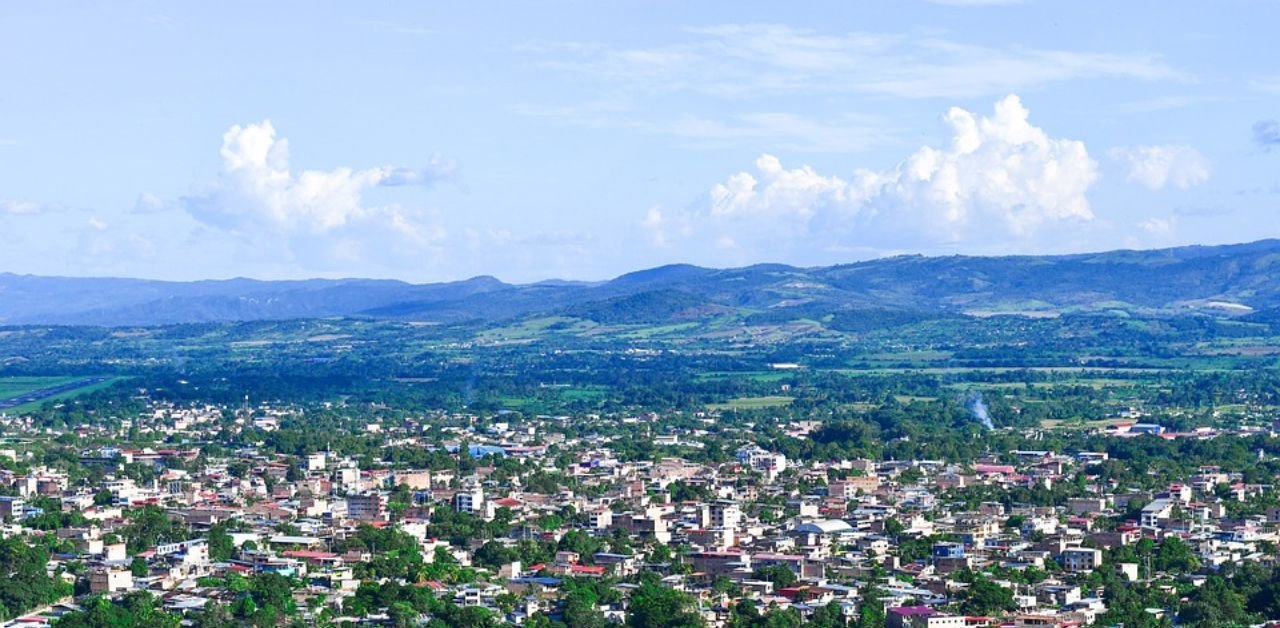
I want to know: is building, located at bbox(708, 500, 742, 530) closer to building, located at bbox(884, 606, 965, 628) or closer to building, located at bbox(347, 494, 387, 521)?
building, located at bbox(347, 494, 387, 521)

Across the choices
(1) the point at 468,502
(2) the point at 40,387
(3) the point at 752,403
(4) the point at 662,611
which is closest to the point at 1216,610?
(4) the point at 662,611

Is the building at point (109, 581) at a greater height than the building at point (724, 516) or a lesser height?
greater

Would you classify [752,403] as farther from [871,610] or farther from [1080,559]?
[871,610]

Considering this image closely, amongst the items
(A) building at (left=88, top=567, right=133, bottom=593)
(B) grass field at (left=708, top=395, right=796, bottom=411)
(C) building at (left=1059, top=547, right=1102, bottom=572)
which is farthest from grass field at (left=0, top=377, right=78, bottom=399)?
(C) building at (left=1059, top=547, right=1102, bottom=572)

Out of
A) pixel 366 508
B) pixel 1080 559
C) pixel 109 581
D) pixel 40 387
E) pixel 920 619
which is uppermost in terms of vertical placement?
pixel 40 387

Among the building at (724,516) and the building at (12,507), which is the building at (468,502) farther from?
the building at (12,507)

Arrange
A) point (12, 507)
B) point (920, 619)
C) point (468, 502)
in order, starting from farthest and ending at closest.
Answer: point (468, 502)
point (12, 507)
point (920, 619)

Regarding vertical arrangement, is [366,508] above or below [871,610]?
above

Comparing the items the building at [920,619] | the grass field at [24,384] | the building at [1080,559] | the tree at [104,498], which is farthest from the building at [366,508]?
the grass field at [24,384]

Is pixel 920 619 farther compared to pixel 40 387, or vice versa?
pixel 40 387

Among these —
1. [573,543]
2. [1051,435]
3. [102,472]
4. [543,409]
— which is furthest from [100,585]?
[543,409]

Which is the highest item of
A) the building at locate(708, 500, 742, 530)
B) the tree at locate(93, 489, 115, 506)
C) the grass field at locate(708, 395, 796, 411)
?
the tree at locate(93, 489, 115, 506)
